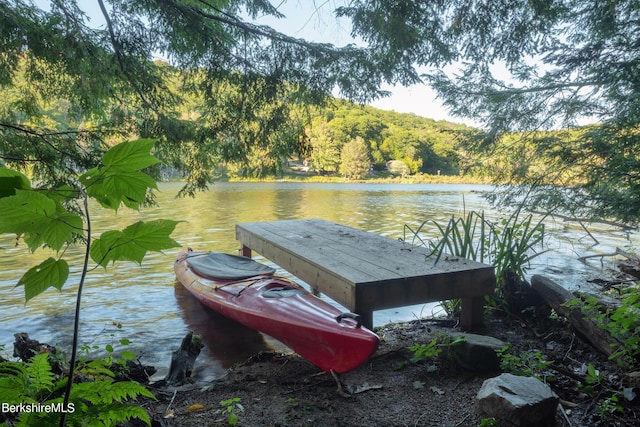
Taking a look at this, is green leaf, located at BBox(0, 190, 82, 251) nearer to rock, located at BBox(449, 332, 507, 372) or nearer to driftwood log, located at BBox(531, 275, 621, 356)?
rock, located at BBox(449, 332, 507, 372)

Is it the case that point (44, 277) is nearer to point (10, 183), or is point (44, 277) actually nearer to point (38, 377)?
point (10, 183)

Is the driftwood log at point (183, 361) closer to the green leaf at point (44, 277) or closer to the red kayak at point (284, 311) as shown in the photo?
the red kayak at point (284, 311)

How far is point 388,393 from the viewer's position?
2551mm

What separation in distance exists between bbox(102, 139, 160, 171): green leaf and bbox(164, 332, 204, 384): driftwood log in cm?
293

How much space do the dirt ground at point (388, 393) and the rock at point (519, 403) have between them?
0.09 m

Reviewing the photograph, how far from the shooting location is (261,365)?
3.33m

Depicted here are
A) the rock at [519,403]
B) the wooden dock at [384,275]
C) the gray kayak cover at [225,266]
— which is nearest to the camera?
the rock at [519,403]

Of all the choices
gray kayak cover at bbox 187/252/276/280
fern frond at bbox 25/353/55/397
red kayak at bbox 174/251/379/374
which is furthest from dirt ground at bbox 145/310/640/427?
gray kayak cover at bbox 187/252/276/280

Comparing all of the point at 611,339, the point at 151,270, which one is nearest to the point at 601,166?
the point at 611,339

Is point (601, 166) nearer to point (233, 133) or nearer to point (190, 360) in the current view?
point (233, 133)

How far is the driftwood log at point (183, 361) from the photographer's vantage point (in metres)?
3.22

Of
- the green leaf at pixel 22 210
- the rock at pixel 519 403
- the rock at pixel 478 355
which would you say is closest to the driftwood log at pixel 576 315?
the rock at pixel 478 355

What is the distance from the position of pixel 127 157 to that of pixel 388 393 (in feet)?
7.76

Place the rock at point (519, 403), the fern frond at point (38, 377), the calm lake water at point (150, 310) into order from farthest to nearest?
1. the calm lake water at point (150, 310)
2. the rock at point (519, 403)
3. the fern frond at point (38, 377)
